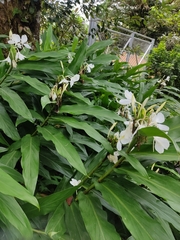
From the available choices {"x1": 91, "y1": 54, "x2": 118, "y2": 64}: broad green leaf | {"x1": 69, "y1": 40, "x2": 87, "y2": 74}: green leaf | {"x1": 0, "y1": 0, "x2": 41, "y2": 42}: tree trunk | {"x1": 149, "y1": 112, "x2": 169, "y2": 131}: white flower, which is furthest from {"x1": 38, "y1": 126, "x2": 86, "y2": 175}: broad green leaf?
{"x1": 0, "y1": 0, "x2": 41, "y2": 42}: tree trunk

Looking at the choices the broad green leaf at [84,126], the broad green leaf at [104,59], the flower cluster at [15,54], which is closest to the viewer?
the broad green leaf at [84,126]

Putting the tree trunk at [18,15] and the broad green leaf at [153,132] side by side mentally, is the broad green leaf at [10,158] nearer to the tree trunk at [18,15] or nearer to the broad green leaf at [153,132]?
the broad green leaf at [153,132]

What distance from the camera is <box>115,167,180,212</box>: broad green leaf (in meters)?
0.53

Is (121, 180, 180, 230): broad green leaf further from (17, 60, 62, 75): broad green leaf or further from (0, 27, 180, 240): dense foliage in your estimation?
(17, 60, 62, 75): broad green leaf

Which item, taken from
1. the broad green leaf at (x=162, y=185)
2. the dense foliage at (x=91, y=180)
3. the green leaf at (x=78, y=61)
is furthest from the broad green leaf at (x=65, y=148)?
the green leaf at (x=78, y=61)

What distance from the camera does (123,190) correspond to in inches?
24.4

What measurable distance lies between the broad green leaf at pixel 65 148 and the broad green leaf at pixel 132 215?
2.9 inches

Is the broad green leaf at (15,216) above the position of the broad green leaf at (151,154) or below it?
below

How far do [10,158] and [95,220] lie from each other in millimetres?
330

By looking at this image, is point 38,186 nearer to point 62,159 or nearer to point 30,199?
point 62,159

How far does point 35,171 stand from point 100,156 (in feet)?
0.72

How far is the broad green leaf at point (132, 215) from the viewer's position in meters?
0.52

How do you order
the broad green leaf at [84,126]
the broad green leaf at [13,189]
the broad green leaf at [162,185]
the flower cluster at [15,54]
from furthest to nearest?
the flower cluster at [15,54] → the broad green leaf at [84,126] → the broad green leaf at [162,185] → the broad green leaf at [13,189]

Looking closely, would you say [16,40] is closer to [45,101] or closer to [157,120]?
[45,101]
